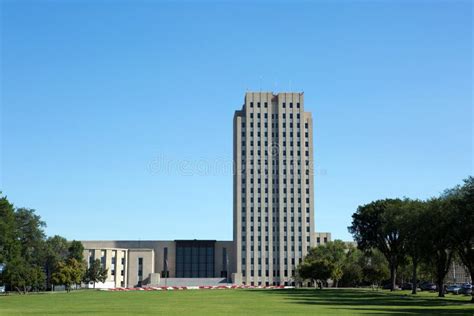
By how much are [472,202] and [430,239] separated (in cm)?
1381

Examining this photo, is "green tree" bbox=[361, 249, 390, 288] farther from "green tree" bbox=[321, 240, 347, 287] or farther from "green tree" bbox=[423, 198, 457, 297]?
"green tree" bbox=[423, 198, 457, 297]

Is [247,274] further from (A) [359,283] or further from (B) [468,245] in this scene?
(B) [468,245]

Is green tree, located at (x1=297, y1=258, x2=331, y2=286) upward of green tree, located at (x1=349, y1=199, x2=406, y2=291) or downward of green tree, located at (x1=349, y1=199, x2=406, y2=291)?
downward

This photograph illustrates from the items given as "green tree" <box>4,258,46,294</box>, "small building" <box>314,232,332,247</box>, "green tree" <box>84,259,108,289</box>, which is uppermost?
"small building" <box>314,232,332,247</box>

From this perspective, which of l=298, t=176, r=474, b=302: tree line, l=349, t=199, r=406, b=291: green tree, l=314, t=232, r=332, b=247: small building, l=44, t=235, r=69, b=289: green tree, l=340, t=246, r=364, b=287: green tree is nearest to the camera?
l=298, t=176, r=474, b=302: tree line

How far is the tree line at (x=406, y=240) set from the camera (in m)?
67.1

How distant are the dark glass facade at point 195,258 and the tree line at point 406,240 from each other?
37.7 metres

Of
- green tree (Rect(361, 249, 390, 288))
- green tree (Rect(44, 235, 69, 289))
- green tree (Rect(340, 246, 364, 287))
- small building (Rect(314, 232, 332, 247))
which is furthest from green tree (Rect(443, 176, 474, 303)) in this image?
small building (Rect(314, 232, 332, 247))

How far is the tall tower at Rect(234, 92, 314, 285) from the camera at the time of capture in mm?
184250

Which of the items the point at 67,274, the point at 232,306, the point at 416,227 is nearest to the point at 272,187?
the point at 67,274

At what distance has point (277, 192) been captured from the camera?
623 ft

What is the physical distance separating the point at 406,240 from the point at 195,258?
10300 centimetres

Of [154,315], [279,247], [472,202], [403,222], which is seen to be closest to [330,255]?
[279,247]

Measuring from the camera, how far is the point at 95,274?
154 m
